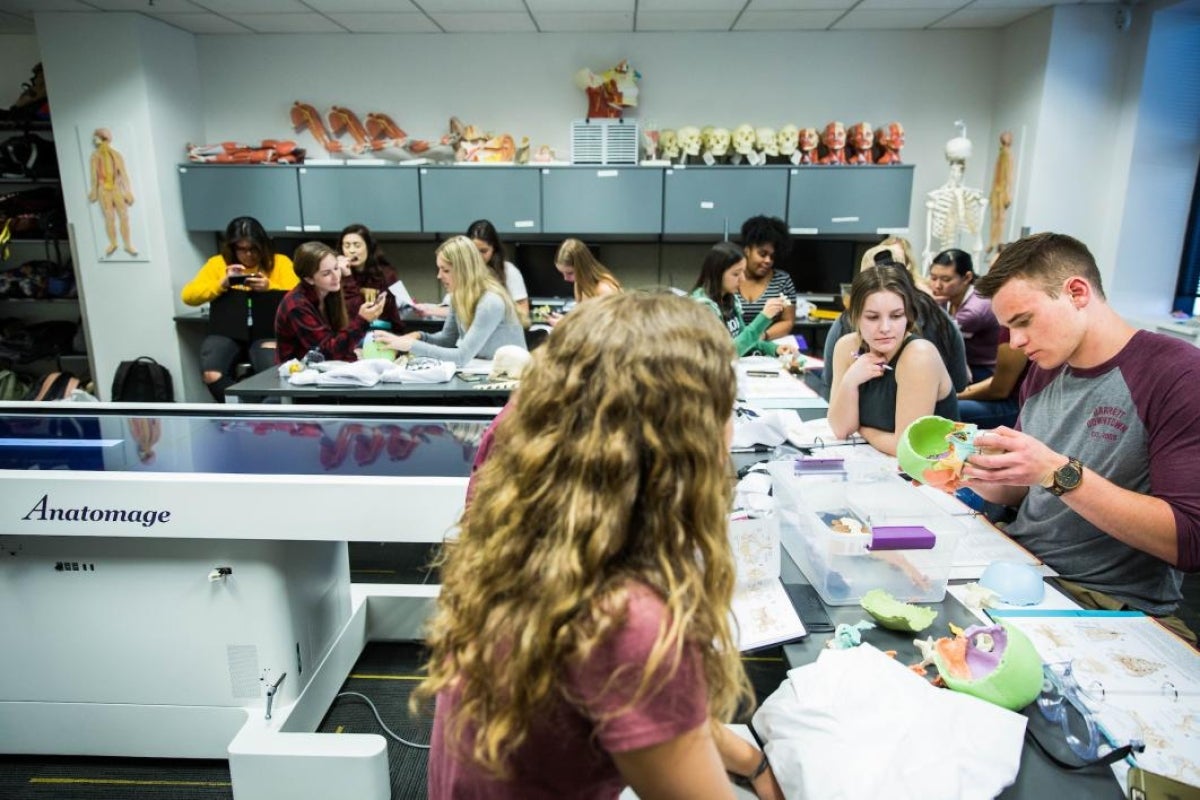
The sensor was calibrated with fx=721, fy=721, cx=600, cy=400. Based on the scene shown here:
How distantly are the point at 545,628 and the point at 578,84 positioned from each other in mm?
5061

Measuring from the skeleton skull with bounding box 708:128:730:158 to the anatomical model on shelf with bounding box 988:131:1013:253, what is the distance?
1836mm

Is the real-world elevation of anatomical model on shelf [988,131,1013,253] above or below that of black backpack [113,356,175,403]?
above

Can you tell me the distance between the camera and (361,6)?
4480mm

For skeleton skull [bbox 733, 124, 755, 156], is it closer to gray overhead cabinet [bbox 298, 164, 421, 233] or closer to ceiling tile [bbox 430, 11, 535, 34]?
ceiling tile [bbox 430, 11, 535, 34]

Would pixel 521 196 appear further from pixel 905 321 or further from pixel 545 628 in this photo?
pixel 545 628

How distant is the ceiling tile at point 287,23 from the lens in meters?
4.70

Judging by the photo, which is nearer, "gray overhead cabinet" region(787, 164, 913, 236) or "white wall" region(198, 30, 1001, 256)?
"gray overhead cabinet" region(787, 164, 913, 236)

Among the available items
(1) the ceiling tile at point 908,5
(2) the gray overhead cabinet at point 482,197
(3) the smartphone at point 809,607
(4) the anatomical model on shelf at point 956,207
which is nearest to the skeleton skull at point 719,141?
(1) the ceiling tile at point 908,5

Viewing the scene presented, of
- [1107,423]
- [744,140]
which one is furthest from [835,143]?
[1107,423]

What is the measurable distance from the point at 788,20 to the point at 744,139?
0.80 metres

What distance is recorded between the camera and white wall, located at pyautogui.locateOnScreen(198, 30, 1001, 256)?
5.09m

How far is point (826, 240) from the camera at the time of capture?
5.13 meters

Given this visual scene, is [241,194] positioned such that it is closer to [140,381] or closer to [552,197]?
[140,381]

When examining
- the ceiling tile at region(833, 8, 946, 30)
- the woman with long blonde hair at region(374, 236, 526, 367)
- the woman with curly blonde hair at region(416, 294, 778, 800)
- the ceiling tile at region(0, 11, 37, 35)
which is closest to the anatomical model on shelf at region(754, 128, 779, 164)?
the ceiling tile at region(833, 8, 946, 30)
